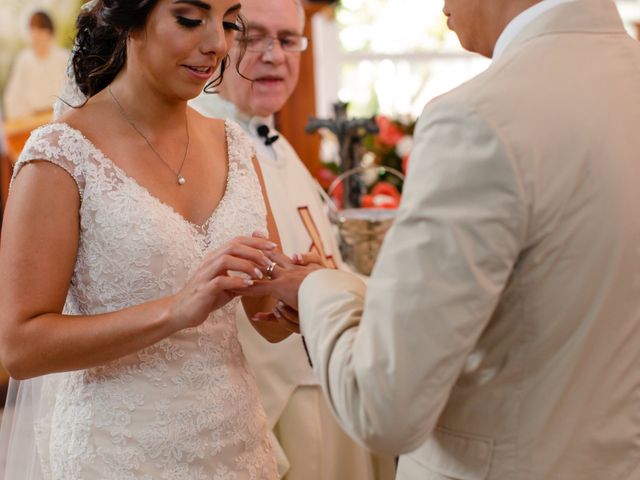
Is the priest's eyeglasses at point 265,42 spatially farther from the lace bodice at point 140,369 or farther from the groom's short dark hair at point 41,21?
the groom's short dark hair at point 41,21

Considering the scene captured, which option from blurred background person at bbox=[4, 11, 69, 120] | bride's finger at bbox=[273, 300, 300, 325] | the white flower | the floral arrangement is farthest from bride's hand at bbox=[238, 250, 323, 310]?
blurred background person at bbox=[4, 11, 69, 120]

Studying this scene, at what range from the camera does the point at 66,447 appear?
201 cm

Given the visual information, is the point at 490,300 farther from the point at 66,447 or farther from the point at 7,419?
the point at 7,419

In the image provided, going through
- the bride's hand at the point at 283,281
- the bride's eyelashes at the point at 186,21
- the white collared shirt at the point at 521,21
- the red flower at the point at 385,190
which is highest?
the white collared shirt at the point at 521,21

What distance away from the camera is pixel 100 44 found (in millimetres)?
2139

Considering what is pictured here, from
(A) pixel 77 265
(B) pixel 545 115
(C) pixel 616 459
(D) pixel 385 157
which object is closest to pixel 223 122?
(A) pixel 77 265

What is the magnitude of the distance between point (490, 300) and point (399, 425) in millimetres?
229

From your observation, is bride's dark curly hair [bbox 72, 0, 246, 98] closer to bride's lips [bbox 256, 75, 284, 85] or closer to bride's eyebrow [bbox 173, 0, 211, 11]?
bride's eyebrow [bbox 173, 0, 211, 11]

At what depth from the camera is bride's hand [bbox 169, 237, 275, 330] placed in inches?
70.5

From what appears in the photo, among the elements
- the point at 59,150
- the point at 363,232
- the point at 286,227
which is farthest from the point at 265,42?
the point at 59,150

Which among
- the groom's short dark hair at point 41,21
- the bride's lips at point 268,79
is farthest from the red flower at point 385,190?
the groom's short dark hair at point 41,21

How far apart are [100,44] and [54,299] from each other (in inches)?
24.6

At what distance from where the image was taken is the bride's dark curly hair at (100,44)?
2.00 metres

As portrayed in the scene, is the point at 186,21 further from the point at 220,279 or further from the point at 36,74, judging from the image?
the point at 36,74
